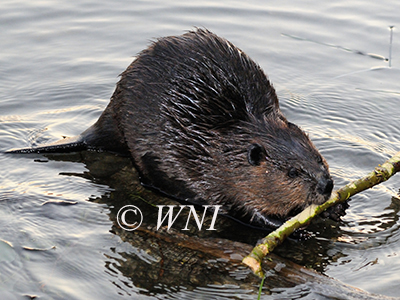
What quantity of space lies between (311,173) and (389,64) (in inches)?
124

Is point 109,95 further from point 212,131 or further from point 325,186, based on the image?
point 325,186

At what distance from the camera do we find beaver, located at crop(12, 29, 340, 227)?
4203mm

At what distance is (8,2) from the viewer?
8039 mm

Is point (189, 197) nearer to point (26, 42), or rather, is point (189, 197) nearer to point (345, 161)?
point (345, 161)

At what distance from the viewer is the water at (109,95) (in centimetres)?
371

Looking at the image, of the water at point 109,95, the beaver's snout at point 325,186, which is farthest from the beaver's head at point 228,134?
the water at point 109,95

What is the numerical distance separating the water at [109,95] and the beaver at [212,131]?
41 centimetres

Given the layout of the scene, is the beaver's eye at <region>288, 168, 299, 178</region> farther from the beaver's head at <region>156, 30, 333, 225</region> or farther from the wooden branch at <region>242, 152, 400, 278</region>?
the wooden branch at <region>242, 152, 400, 278</region>

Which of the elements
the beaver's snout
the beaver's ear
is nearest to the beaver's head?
the beaver's ear

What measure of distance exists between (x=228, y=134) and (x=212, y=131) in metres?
0.11

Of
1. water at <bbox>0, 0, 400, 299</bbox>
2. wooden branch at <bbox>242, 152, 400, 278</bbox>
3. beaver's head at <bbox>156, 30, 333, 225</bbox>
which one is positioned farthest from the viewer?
beaver's head at <bbox>156, 30, 333, 225</bbox>

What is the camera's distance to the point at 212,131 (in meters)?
4.36

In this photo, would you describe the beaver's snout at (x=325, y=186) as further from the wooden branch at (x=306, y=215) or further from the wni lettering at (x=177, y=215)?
the wni lettering at (x=177, y=215)

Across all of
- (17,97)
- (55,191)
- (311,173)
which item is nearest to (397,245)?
(311,173)
